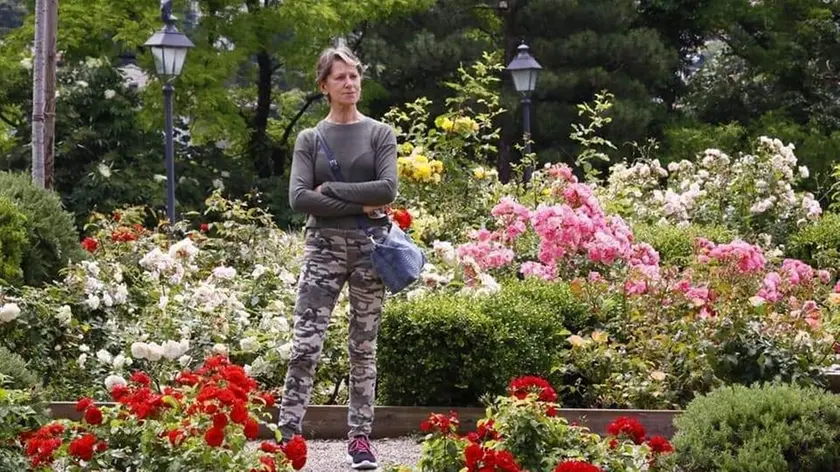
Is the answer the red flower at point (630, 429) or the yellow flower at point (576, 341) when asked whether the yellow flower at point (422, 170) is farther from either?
the red flower at point (630, 429)

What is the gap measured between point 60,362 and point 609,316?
10.3 ft

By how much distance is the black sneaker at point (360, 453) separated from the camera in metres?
5.75

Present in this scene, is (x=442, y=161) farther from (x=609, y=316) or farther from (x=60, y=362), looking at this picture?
(x=60, y=362)

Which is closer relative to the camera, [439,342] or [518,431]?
[518,431]

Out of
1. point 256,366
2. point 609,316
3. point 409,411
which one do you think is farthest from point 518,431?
point 609,316

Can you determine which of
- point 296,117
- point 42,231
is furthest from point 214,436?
point 296,117

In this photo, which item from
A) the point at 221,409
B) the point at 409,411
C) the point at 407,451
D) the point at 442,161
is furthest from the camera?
the point at 442,161

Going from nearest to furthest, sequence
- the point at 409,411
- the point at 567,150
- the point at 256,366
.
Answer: the point at 409,411 → the point at 256,366 → the point at 567,150

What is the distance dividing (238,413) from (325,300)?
1.19 metres

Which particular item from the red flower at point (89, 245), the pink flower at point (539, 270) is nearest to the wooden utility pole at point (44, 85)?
the red flower at point (89, 245)

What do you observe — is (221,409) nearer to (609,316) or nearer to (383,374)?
(383,374)

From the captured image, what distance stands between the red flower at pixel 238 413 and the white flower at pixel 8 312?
10.7ft

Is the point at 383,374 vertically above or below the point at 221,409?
below

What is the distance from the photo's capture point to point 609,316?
325 inches
